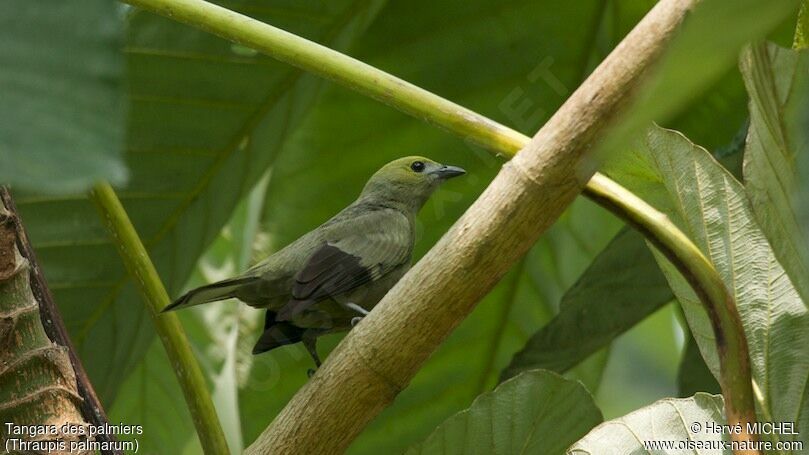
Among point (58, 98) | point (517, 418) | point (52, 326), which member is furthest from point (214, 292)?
point (58, 98)

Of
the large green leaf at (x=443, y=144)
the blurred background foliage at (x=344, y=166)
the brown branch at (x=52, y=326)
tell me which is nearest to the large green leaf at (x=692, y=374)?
the blurred background foliage at (x=344, y=166)

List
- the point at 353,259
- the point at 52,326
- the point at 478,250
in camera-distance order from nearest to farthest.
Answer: the point at 478,250 < the point at 52,326 < the point at 353,259

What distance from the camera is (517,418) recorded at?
157cm

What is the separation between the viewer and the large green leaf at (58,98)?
496 millimetres

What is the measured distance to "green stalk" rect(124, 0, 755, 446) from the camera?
→ 114 cm

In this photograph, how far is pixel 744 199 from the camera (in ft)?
4.48

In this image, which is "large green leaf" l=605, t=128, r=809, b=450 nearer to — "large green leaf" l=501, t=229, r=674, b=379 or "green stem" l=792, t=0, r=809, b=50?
"green stem" l=792, t=0, r=809, b=50

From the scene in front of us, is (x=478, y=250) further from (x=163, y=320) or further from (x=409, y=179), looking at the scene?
(x=409, y=179)

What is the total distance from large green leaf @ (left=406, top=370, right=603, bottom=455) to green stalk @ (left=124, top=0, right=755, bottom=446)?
0.44 meters

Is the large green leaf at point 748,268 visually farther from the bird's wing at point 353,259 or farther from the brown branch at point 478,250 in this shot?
the bird's wing at point 353,259

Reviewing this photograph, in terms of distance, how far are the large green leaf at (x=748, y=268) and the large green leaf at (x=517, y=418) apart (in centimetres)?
25

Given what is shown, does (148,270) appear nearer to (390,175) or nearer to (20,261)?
(20,261)

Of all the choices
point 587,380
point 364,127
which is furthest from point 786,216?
point 587,380

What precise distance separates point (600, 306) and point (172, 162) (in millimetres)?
854
